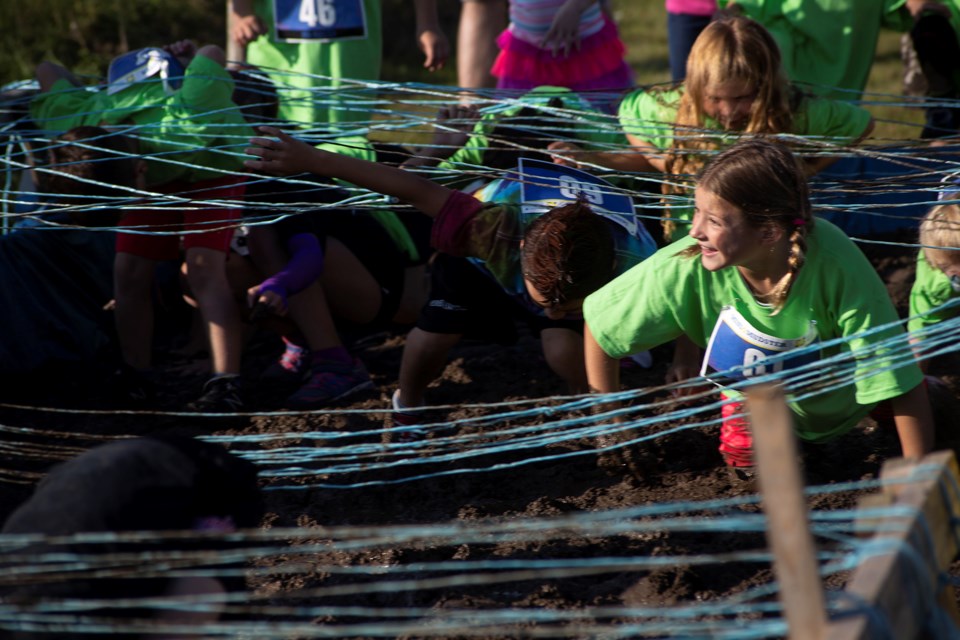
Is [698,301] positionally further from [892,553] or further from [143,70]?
[143,70]

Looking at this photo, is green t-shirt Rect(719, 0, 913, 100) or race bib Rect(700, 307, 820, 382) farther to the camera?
green t-shirt Rect(719, 0, 913, 100)

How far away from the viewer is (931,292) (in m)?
3.32

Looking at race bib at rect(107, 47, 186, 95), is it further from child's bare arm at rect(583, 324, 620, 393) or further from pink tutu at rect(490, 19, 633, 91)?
child's bare arm at rect(583, 324, 620, 393)

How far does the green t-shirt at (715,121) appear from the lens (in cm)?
354

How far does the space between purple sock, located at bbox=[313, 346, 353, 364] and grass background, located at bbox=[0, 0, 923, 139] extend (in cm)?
467

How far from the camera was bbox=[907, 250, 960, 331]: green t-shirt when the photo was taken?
3277 millimetres

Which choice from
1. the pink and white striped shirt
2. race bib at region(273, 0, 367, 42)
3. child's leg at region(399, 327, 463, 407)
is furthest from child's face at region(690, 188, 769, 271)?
race bib at region(273, 0, 367, 42)

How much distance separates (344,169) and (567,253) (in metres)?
0.65

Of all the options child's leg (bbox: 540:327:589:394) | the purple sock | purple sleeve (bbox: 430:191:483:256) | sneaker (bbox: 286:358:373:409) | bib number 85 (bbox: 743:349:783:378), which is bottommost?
sneaker (bbox: 286:358:373:409)

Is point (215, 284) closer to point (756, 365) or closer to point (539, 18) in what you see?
point (539, 18)

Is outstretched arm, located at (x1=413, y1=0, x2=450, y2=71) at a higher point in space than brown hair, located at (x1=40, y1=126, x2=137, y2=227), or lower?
higher

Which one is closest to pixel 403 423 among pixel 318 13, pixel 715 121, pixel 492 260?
pixel 492 260

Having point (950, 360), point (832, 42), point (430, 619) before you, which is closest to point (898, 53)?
point (832, 42)

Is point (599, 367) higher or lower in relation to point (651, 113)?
lower
